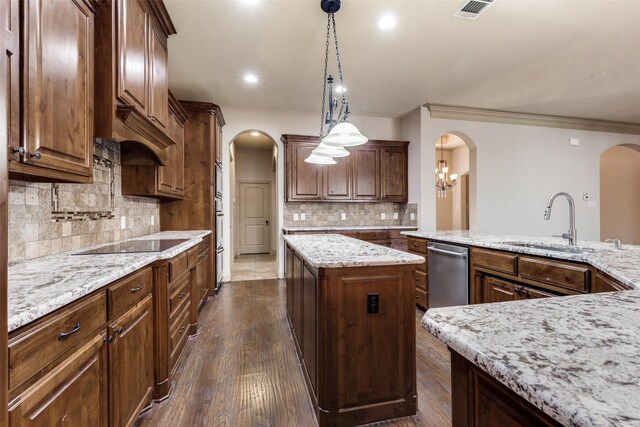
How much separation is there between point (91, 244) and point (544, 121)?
22.1 feet

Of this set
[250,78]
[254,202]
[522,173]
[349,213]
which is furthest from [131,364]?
[254,202]

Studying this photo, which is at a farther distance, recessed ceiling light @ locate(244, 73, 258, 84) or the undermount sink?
recessed ceiling light @ locate(244, 73, 258, 84)

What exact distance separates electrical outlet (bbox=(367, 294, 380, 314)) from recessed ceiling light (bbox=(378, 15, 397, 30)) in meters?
2.38

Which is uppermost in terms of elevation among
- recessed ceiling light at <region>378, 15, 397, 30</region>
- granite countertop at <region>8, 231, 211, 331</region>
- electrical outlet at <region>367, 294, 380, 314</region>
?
recessed ceiling light at <region>378, 15, 397, 30</region>

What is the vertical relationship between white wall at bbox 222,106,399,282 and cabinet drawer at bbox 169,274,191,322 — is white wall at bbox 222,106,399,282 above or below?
above

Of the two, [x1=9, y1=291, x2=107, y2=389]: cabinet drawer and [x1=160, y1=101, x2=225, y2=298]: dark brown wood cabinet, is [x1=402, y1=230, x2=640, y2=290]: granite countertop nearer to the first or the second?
[x1=9, y1=291, x2=107, y2=389]: cabinet drawer

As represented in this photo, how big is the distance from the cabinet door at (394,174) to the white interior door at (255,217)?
383 centimetres

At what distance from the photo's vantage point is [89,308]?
1.10 metres

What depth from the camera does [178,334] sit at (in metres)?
2.22

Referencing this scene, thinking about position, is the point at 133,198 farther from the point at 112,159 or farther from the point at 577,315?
the point at 577,315

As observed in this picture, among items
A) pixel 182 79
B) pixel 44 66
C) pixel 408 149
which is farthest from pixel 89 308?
pixel 408 149

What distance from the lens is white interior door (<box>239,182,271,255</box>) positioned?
7.88 meters

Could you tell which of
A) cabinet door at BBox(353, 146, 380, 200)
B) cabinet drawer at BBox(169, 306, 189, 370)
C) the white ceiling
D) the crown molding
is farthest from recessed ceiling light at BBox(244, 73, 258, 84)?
cabinet drawer at BBox(169, 306, 189, 370)

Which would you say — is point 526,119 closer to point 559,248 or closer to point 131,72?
point 559,248
